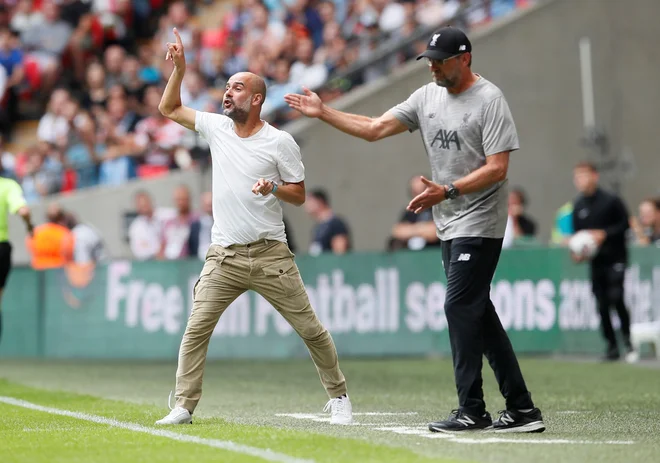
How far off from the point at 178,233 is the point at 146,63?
6.79 metres

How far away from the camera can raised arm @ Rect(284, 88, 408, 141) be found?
8719 millimetres

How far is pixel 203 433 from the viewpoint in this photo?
832 cm

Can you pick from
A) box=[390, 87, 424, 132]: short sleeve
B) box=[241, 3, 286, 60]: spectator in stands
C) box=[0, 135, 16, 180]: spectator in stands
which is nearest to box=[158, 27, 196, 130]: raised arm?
box=[390, 87, 424, 132]: short sleeve

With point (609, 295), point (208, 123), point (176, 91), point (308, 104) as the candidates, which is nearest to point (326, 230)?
point (609, 295)

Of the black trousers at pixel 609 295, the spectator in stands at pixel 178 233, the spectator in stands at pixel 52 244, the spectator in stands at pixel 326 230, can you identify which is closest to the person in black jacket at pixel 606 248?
the black trousers at pixel 609 295

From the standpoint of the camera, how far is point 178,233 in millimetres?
19016

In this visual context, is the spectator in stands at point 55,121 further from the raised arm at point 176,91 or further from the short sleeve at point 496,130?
the short sleeve at point 496,130

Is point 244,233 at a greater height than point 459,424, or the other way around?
point 244,233

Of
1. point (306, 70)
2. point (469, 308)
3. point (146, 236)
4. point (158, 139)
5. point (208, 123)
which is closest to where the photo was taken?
point (469, 308)

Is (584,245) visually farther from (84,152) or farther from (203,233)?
(84,152)

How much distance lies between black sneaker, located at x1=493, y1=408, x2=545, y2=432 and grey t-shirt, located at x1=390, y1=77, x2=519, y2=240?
117 centimetres

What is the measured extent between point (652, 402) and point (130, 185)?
492 inches

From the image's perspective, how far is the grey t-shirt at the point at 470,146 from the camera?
852 centimetres

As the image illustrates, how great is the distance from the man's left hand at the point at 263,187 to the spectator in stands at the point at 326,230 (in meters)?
9.42
